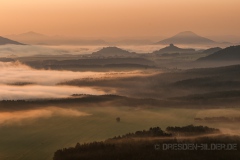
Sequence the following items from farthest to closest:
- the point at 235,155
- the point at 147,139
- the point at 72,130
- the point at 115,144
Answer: the point at 72,130 < the point at 147,139 < the point at 115,144 < the point at 235,155

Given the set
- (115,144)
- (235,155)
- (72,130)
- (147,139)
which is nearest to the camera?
(235,155)

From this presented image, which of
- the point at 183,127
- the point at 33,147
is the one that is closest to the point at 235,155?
the point at 183,127

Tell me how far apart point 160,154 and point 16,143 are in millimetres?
60090

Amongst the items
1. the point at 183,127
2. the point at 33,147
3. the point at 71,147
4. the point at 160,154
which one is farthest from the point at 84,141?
the point at 183,127

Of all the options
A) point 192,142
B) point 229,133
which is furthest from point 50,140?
point 229,133

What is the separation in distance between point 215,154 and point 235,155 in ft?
22.7

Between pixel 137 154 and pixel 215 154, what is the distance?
26.9m

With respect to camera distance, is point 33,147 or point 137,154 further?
point 33,147

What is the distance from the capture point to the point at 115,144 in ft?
521

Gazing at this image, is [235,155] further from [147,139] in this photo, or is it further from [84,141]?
[84,141]

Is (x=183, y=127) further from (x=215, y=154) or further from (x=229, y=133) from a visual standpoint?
(x=215, y=154)

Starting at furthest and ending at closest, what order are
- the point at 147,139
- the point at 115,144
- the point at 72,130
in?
the point at 72,130 < the point at 147,139 < the point at 115,144

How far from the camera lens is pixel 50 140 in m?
178

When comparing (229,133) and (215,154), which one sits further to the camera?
(229,133)
